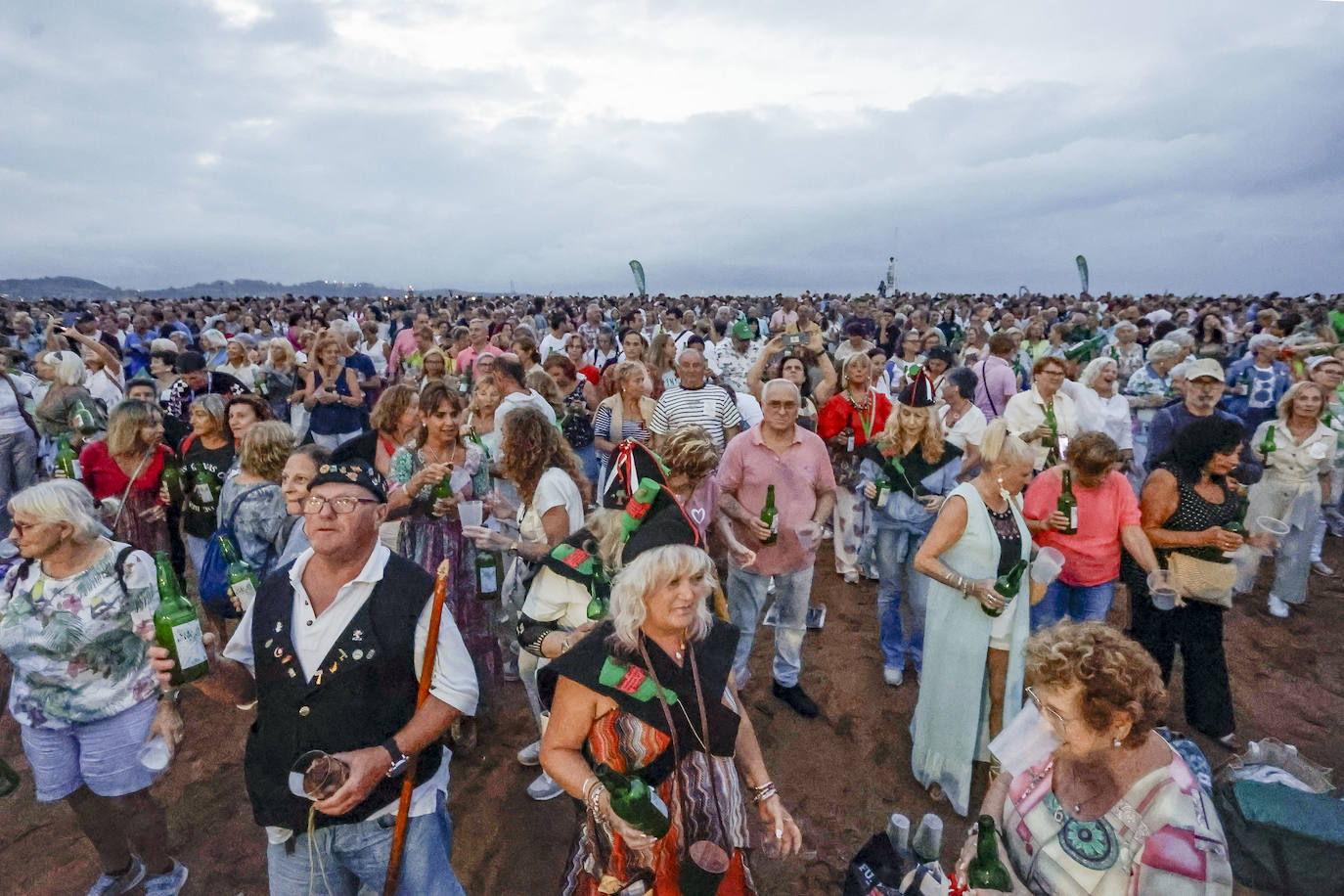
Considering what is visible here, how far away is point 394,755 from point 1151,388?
8.07m

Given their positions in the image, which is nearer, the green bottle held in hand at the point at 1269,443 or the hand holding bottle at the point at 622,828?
the hand holding bottle at the point at 622,828

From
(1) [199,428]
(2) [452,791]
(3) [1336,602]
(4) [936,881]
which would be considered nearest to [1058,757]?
(4) [936,881]

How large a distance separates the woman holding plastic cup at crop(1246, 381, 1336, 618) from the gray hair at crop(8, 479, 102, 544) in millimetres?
7280

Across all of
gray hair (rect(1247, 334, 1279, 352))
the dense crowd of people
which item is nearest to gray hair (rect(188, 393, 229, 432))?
the dense crowd of people

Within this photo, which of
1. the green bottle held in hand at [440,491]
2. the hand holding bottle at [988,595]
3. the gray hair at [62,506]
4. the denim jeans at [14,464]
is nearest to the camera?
the gray hair at [62,506]

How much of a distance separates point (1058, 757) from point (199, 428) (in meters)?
5.10

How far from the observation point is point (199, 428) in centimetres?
441

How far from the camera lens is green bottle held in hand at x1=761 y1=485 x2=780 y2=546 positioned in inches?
156

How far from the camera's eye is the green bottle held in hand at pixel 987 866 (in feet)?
7.03

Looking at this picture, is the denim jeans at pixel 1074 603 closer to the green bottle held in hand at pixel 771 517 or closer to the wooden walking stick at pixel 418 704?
the green bottle held in hand at pixel 771 517

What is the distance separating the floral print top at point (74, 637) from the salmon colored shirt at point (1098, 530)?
179 inches

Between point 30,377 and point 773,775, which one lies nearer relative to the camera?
point 773,775

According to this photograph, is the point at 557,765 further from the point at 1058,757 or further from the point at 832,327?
the point at 832,327


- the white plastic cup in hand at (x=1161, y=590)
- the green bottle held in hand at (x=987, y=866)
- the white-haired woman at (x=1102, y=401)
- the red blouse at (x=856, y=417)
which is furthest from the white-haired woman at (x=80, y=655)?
the white-haired woman at (x=1102, y=401)
